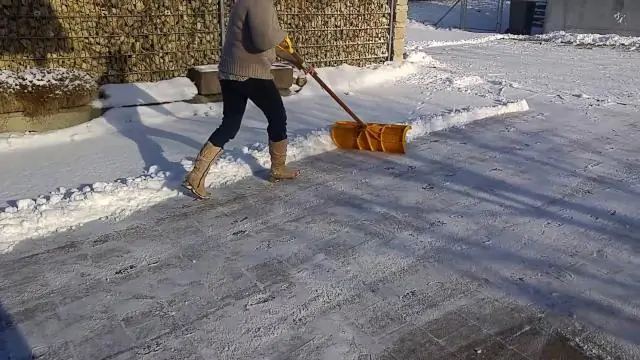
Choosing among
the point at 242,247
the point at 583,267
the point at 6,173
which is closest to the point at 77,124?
the point at 6,173

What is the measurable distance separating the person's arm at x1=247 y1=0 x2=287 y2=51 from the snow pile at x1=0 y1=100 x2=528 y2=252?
1330 mm

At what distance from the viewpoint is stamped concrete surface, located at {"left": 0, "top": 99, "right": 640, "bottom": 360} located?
273 centimetres

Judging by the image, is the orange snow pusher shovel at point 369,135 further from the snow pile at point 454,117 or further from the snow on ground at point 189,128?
the snow pile at point 454,117

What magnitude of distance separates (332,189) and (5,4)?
472 cm

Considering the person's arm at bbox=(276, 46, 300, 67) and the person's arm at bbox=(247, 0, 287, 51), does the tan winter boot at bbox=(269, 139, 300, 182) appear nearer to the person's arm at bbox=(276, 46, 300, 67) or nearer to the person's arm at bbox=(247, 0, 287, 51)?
the person's arm at bbox=(276, 46, 300, 67)

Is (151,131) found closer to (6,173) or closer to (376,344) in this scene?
(6,173)

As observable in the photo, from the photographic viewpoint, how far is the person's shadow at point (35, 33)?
6.63 metres

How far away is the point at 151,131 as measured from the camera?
6.29m

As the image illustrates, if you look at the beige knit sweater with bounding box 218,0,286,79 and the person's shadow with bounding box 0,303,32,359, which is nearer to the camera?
the person's shadow with bounding box 0,303,32,359

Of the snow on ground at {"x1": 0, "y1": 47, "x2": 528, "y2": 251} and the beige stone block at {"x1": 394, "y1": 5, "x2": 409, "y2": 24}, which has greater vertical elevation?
the beige stone block at {"x1": 394, "y1": 5, "x2": 409, "y2": 24}

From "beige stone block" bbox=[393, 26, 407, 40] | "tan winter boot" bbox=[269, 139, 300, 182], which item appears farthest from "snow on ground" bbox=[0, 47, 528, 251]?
"beige stone block" bbox=[393, 26, 407, 40]

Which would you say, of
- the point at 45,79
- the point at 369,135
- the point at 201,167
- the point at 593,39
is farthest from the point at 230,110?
the point at 593,39

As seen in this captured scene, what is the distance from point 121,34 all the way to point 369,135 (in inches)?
154

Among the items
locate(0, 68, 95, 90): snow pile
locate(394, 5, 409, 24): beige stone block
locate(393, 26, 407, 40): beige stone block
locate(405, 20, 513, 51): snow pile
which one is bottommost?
locate(405, 20, 513, 51): snow pile
